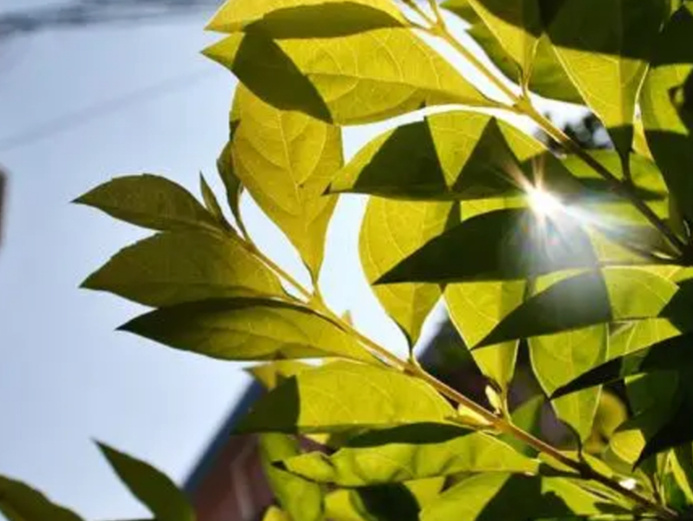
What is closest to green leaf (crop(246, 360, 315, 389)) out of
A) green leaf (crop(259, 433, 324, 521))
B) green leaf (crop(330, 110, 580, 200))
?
green leaf (crop(259, 433, 324, 521))

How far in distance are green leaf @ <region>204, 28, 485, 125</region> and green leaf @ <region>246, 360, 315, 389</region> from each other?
11.8 inches

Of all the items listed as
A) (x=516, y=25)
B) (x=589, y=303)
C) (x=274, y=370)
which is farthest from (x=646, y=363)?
(x=274, y=370)

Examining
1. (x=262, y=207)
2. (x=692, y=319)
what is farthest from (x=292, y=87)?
(x=692, y=319)

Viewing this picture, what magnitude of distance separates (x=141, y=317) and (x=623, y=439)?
256 millimetres

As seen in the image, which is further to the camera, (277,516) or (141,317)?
(277,516)

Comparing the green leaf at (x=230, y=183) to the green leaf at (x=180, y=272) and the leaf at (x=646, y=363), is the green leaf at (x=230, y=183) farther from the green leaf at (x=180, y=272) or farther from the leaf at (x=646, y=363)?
the leaf at (x=646, y=363)

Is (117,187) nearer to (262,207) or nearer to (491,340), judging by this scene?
(262,207)

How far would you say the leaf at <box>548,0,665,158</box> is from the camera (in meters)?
0.45

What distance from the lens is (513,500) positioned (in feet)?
1.78

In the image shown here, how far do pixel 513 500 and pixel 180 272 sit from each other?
18 centimetres

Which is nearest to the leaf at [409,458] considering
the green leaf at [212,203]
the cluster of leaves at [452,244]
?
the cluster of leaves at [452,244]

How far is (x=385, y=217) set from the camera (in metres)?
0.54

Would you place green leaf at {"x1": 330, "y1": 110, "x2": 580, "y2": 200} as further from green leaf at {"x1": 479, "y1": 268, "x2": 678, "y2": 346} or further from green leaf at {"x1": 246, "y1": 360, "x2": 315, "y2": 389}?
green leaf at {"x1": 246, "y1": 360, "x2": 315, "y2": 389}

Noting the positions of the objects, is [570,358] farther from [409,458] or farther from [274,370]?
[274,370]
